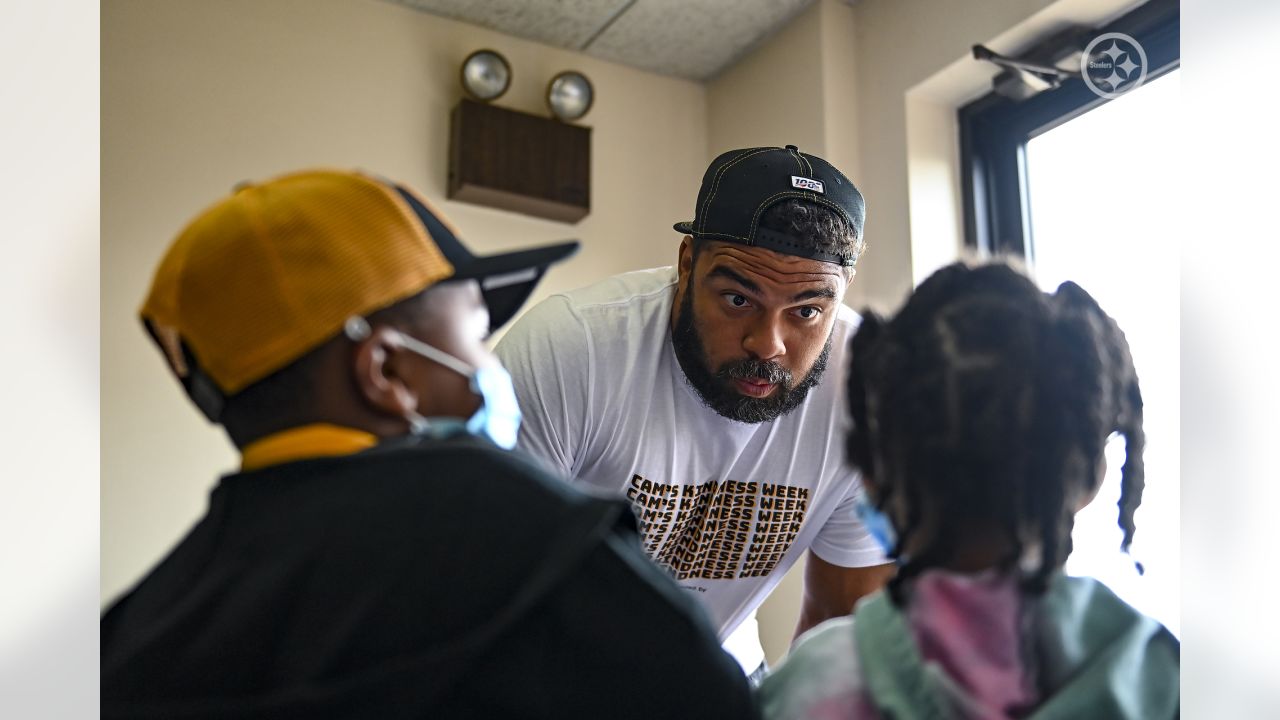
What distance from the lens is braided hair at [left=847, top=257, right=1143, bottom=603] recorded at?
0.66 meters

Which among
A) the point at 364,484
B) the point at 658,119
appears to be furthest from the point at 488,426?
the point at 658,119

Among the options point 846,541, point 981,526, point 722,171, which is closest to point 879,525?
point 981,526

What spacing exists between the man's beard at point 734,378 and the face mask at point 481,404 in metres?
0.24

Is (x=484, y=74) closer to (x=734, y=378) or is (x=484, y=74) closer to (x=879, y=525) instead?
(x=734, y=378)

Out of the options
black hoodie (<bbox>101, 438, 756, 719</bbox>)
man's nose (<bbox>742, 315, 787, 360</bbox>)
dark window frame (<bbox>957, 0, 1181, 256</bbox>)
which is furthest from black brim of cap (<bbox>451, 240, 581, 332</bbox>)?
dark window frame (<bbox>957, 0, 1181, 256</bbox>)

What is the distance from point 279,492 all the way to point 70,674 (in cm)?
19

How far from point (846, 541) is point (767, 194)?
0.98ft

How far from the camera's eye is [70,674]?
68cm

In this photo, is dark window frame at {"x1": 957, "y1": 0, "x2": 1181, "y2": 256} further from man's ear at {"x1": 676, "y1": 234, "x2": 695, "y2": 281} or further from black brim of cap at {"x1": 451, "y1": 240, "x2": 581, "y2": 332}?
black brim of cap at {"x1": 451, "y1": 240, "x2": 581, "y2": 332}

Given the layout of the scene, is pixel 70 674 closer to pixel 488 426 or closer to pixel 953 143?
pixel 488 426

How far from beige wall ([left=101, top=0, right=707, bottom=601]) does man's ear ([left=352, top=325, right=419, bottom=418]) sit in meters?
0.10

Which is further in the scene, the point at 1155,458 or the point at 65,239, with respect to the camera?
the point at 1155,458

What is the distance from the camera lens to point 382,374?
2.11ft
